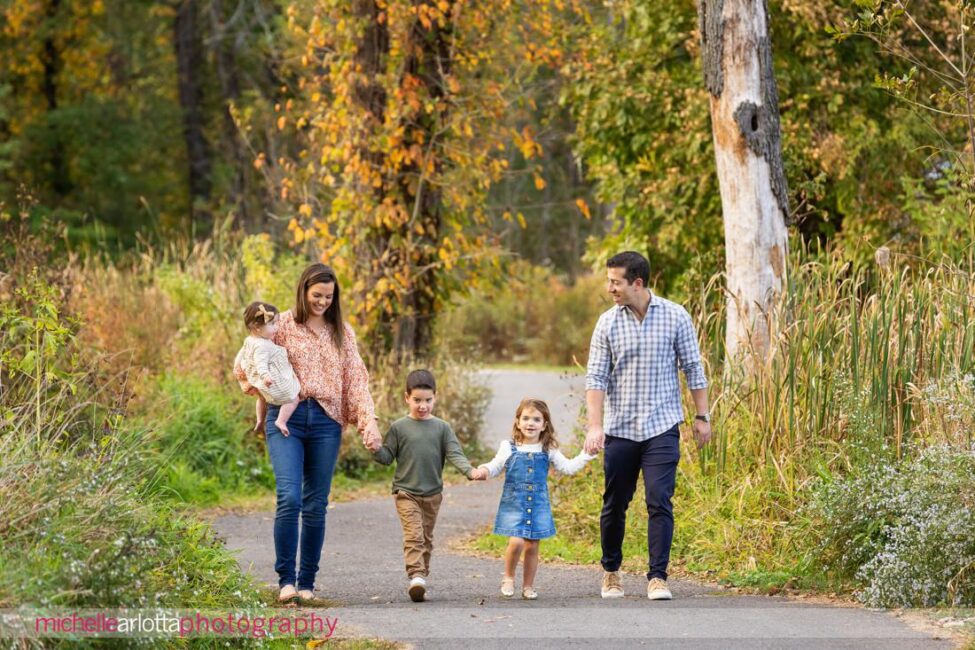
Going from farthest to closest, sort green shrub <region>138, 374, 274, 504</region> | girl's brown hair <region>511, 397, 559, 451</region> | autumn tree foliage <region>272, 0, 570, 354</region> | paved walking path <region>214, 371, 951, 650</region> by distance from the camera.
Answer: autumn tree foliage <region>272, 0, 570, 354</region> → green shrub <region>138, 374, 274, 504</region> → girl's brown hair <region>511, 397, 559, 451</region> → paved walking path <region>214, 371, 951, 650</region>

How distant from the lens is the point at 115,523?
Answer: 608 centimetres

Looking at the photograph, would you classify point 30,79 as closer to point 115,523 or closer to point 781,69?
point 781,69

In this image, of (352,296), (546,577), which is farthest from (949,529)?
(352,296)

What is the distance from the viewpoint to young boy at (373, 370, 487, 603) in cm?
757

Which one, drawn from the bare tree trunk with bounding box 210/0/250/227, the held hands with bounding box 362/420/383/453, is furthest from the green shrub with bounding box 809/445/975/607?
the bare tree trunk with bounding box 210/0/250/227

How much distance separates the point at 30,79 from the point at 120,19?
2.73m

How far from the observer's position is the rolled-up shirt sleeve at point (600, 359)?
24.9 feet

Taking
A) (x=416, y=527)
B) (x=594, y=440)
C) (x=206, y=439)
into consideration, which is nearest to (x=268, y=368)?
(x=416, y=527)

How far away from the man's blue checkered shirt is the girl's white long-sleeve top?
0.26 m

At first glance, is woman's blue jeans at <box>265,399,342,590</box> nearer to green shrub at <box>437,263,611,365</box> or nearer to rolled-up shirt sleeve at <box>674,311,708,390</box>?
rolled-up shirt sleeve at <box>674,311,708,390</box>

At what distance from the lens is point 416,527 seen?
7.57 meters

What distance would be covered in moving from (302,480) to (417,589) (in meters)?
0.86

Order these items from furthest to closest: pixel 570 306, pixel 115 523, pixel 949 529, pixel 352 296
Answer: pixel 570 306 < pixel 352 296 < pixel 949 529 < pixel 115 523

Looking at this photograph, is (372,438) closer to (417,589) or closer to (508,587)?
(417,589)
